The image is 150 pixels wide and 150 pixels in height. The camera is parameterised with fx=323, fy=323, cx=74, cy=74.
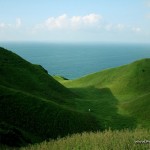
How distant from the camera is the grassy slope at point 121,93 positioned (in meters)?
52.1

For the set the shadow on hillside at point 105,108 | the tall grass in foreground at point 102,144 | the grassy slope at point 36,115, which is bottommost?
the shadow on hillside at point 105,108

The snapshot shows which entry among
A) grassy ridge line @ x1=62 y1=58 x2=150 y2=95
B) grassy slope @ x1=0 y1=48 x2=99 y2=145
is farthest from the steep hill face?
grassy ridge line @ x1=62 y1=58 x2=150 y2=95

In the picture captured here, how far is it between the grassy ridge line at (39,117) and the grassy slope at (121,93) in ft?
18.4

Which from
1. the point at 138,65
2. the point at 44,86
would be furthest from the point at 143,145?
the point at 138,65

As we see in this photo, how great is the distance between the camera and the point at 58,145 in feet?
61.0

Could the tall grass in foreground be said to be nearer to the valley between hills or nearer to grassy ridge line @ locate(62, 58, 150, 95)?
the valley between hills

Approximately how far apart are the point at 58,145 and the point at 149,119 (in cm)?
3386

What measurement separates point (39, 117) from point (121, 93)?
32989mm

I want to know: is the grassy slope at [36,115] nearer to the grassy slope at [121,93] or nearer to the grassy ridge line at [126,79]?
the grassy slope at [121,93]

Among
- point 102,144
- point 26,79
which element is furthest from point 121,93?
point 102,144

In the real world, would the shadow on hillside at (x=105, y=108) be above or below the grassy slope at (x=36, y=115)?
below

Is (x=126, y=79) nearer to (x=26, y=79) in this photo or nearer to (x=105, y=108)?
(x=105, y=108)

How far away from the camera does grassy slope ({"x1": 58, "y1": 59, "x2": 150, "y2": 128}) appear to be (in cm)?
5214

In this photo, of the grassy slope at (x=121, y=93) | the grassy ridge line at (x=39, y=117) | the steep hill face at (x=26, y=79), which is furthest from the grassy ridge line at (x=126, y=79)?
the grassy ridge line at (x=39, y=117)
